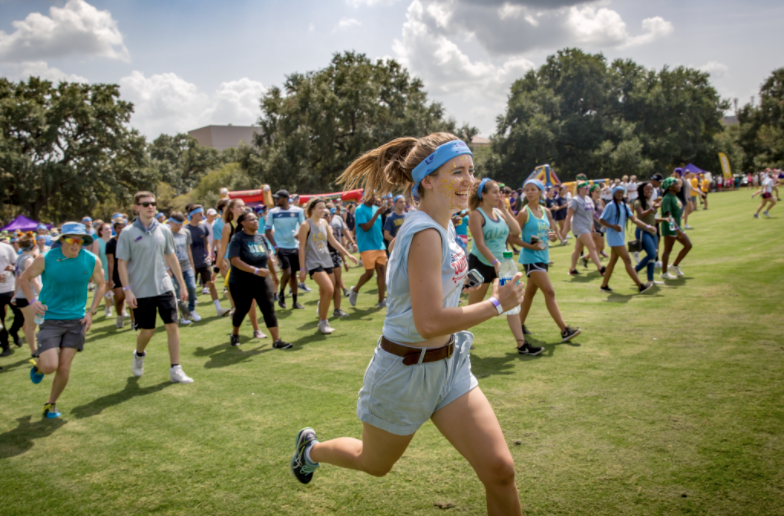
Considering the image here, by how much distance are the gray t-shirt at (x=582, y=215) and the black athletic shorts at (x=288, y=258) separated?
6084 mm

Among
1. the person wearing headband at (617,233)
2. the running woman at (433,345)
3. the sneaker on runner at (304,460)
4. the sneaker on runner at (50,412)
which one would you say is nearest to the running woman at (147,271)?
the sneaker on runner at (50,412)

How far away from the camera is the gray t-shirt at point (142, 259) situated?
5773 millimetres

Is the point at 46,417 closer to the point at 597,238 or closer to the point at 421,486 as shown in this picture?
the point at 421,486

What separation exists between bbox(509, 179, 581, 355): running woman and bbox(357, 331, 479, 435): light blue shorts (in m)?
3.76

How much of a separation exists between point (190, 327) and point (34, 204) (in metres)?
38.1

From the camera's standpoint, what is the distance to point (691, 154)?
55.0 m

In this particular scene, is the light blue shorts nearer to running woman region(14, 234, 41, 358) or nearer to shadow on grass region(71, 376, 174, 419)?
shadow on grass region(71, 376, 174, 419)

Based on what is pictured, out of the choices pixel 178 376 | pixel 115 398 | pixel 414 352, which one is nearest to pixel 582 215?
A: pixel 178 376

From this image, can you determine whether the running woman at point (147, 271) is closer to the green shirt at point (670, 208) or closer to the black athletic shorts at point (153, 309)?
the black athletic shorts at point (153, 309)

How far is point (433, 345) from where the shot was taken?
8.06ft

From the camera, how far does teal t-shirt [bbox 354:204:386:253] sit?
9.58 metres

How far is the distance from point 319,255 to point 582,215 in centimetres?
614

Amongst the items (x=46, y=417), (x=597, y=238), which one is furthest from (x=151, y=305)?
(x=597, y=238)

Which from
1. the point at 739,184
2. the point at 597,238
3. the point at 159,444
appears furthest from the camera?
the point at 739,184
